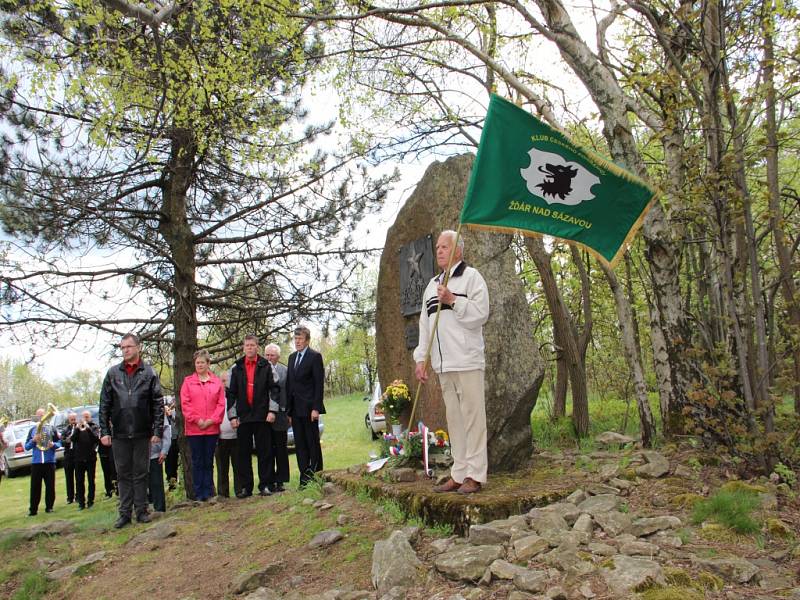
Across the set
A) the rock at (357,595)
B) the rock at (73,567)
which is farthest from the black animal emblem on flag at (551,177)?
the rock at (73,567)

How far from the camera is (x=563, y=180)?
4.57 metres

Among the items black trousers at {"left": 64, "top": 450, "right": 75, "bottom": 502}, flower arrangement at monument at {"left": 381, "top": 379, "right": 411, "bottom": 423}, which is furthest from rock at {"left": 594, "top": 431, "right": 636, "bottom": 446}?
black trousers at {"left": 64, "top": 450, "right": 75, "bottom": 502}

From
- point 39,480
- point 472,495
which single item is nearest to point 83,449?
point 39,480

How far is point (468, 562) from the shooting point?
3.52 m

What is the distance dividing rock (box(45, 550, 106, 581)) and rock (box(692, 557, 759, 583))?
4910 millimetres

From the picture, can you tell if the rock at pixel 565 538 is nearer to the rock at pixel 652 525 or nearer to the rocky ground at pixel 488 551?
the rocky ground at pixel 488 551

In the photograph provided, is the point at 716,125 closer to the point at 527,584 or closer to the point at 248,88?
the point at 527,584

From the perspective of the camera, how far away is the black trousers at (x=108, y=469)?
10.4 meters

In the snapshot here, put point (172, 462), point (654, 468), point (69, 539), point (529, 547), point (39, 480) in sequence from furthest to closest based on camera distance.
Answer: point (172, 462) → point (39, 480) → point (69, 539) → point (654, 468) → point (529, 547)

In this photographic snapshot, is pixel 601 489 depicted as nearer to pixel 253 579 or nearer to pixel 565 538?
pixel 565 538

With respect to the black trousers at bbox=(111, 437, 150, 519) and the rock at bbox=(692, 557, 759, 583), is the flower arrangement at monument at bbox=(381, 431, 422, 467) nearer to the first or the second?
the black trousers at bbox=(111, 437, 150, 519)

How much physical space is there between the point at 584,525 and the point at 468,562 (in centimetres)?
79

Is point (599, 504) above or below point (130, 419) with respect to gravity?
below

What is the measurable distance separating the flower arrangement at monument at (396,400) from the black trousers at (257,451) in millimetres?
1750
